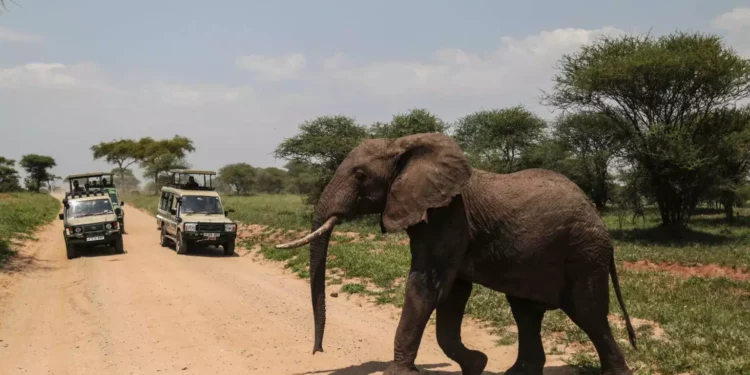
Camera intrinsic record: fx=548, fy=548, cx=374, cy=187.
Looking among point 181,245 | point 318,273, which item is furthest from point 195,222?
point 318,273

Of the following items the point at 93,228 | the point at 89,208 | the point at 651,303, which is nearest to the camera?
the point at 651,303

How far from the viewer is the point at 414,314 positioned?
4.71m

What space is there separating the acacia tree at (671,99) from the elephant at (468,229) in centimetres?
1812

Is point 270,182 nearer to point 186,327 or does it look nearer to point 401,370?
point 186,327

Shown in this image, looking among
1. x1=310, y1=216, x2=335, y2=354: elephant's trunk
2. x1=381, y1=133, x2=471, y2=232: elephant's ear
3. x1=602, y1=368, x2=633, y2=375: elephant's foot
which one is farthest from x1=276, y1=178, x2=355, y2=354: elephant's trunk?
x1=602, y1=368, x2=633, y2=375: elephant's foot

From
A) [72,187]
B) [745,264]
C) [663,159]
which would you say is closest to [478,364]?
[745,264]

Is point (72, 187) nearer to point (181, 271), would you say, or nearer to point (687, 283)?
point (181, 271)

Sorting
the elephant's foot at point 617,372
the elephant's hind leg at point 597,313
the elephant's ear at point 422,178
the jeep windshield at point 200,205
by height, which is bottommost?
the elephant's foot at point 617,372

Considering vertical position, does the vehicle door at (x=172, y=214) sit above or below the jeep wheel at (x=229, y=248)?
above

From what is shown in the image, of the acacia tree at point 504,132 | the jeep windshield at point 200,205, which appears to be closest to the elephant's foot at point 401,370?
the jeep windshield at point 200,205

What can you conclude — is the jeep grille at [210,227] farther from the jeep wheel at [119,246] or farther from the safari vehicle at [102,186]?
the safari vehicle at [102,186]

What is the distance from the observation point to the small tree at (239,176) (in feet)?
241

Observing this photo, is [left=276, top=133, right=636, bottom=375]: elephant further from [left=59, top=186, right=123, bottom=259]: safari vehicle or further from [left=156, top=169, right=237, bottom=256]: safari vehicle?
[left=59, top=186, right=123, bottom=259]: safari vehicle

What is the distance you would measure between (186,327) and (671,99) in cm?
2118
